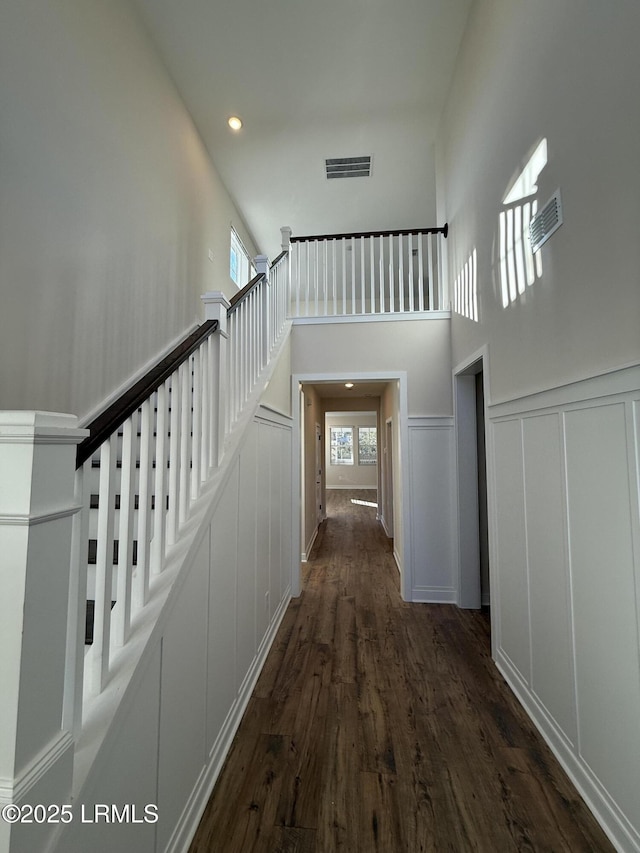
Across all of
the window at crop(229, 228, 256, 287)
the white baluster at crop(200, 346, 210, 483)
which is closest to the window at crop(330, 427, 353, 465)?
the window at crop(229, 228, 256, 287)

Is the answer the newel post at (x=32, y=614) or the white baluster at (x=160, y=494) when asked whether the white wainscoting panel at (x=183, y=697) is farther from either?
the newel post at (x=32, y=614)

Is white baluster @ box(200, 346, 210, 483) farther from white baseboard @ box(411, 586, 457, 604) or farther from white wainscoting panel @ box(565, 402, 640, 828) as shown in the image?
white baseboard @ box(411, 586, 457, 604)

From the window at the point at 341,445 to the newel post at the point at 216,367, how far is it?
1028 cm

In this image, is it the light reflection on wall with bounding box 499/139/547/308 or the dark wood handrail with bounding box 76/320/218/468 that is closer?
the dark wood handrail with bounding box 76/320/218/468

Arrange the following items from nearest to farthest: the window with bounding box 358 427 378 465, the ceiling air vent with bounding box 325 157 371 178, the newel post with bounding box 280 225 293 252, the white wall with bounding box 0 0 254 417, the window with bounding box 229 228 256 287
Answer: the white wall with bounding box 0 0 254 417 → the newel post with bounding box 280 225 293 252 → the ceiling air vent with bounding box 325 157 371 178 → the window with bounding box 229 228 256 287 → the window with bounding box 358 427 378 465

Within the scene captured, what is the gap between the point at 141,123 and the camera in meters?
2.88

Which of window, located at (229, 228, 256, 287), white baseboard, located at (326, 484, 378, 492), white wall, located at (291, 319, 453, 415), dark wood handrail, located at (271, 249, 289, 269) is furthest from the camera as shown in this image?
white baseboard, located at (326, 484, 378, 492)

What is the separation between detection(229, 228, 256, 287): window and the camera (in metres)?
5.12

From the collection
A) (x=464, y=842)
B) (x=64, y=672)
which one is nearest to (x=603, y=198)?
(x=64, y=672)

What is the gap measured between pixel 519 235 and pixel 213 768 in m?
3.06

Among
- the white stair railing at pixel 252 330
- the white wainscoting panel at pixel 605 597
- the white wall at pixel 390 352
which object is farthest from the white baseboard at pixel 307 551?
the white wainscoting panel at pixel 605 597

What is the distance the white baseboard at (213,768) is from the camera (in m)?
1.34

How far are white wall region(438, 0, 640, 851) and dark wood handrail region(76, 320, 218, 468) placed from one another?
1.64 metres

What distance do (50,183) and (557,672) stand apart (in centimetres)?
361
